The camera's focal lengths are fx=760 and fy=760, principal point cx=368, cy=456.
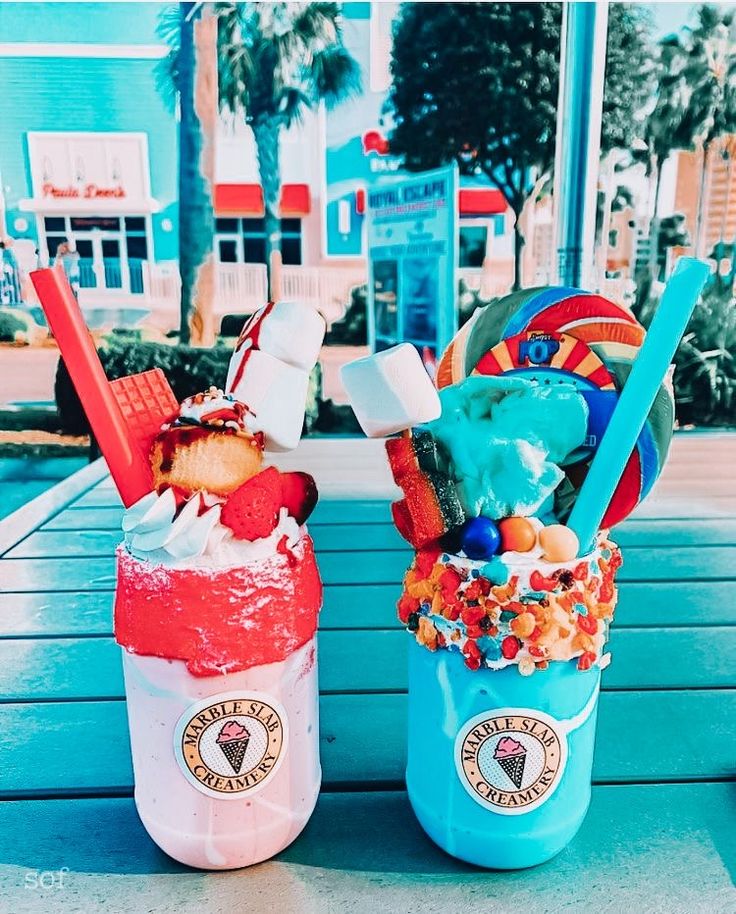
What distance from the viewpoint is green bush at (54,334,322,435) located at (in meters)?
3.78

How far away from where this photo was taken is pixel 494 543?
0.73 meters

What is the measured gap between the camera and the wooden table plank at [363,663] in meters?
1.11

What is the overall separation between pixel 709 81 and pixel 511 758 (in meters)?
4.19

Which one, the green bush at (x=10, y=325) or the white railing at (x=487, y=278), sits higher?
the white railing at (x=487, y=278)

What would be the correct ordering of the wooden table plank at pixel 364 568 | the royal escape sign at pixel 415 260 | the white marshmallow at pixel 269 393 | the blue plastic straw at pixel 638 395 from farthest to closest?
the royal escape sign at pixel 415 260 → the wooden table plank at pixel 364 568 → the white marshmallow at pixel 269 393 → the blue plastic straw at pixel 638 395

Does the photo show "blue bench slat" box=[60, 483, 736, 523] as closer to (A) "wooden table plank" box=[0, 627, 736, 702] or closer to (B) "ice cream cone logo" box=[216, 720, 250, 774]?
(A) "wooden table plank" box=[0, 627, 736, 702]

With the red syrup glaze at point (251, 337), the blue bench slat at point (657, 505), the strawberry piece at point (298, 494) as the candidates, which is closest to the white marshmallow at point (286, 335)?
the red syrup glaze at point (251, 337)

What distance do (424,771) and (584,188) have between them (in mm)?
1289

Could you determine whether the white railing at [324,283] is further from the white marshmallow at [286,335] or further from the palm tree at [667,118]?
the white marshmallow at [286,335]

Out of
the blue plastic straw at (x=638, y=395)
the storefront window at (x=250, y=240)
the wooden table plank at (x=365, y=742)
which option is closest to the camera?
the blue plastic straw at (x=638, y=395)

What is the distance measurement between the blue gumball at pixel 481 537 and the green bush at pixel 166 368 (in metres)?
2.99

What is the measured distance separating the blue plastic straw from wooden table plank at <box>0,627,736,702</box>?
0.50 metres

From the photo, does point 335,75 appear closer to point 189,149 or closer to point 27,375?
point 189,149

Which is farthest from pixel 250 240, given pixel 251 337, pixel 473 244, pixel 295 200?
pixel 251 337
